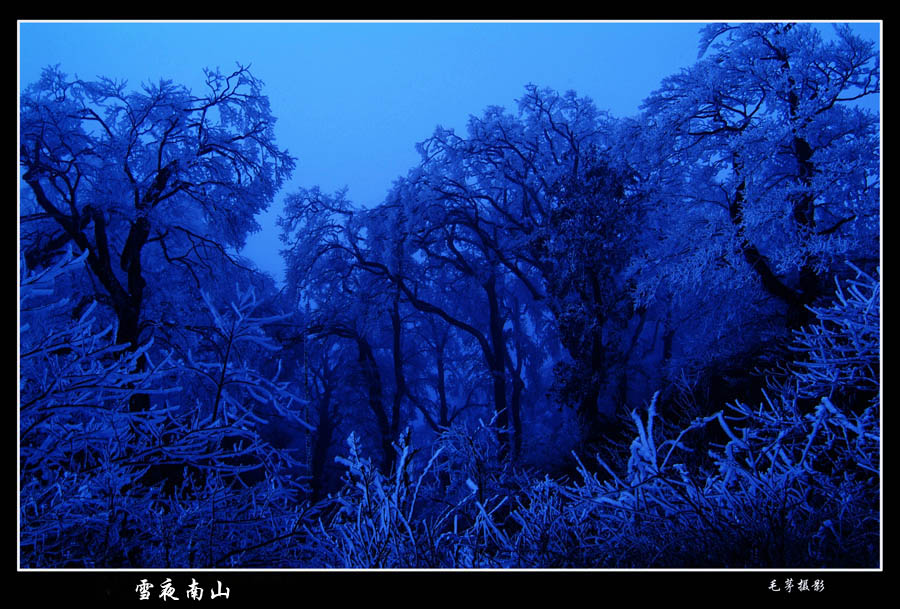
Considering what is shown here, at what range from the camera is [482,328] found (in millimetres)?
11344

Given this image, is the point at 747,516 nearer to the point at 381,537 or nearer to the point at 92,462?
the point at 381,537

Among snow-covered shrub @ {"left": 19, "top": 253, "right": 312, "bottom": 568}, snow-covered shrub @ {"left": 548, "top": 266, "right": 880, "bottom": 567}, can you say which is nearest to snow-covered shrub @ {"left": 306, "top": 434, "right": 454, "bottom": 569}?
snow-covered shrub @ {"left": 19, "top": 253, "right": 312, "bottom": 568}

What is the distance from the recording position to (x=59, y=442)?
2787 mm

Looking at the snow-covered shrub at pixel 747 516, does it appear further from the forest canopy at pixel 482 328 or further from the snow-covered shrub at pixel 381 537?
the snow-covered shrub at pixel 381 537

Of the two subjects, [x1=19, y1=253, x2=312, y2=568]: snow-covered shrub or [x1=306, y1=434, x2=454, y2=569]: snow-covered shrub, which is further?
[x1=306, y1=434, x2=454, y2=569]: snow-covered shrub

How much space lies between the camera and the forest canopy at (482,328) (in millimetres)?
2799

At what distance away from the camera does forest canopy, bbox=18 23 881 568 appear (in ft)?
9.18

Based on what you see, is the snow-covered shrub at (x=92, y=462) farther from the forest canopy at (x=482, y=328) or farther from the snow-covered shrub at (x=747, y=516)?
the snow-covered shrub at (x=747, y=516)

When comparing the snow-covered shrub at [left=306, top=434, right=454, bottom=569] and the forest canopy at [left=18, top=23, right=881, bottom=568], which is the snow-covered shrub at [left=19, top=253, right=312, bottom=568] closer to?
the forest canopy at [left=18, top=23, right=881, bottom=568]


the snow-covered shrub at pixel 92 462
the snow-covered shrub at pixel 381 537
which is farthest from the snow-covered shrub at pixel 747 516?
the snow-covered shrub at pixel 92 462

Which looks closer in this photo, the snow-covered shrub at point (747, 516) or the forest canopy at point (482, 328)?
the snow-covered shrub at point (747, 516)
